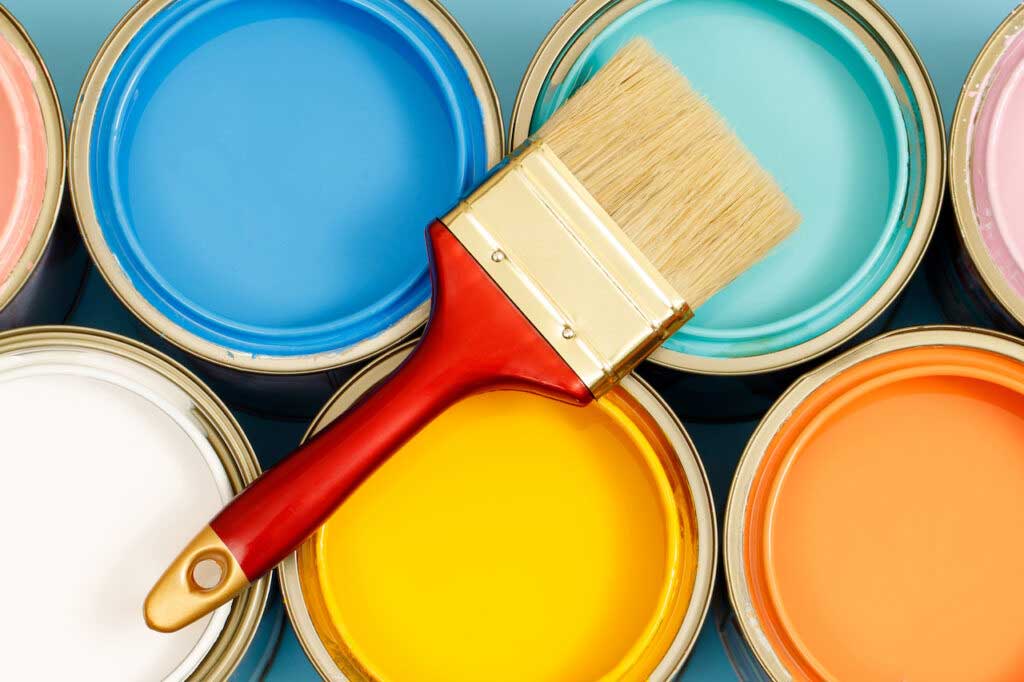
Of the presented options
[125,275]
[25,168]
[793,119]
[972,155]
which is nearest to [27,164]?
[25,168]

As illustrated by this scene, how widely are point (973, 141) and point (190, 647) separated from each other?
3.64 ft

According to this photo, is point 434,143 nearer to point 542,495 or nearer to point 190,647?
point 542,495

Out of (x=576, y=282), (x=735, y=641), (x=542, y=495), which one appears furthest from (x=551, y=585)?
(x=576, y=282)

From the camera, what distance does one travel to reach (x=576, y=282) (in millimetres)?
943

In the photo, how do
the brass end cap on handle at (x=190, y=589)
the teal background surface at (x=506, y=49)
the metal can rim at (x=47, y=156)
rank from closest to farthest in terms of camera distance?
the brass end cap on handle at (x=190, y=589), the metal can rim at (x=47, y=156), the teal background surface at (x=506, y=49)

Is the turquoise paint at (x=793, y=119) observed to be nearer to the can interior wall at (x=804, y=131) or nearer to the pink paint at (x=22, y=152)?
the can interior wall at (x=804, y=131)

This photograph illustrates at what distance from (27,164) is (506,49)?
679 mm

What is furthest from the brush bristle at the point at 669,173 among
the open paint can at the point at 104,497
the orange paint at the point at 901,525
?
A: the open paint can at the point at 104,497

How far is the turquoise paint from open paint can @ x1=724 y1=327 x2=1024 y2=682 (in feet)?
0.38

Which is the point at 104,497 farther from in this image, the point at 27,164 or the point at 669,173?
the point at 669,173

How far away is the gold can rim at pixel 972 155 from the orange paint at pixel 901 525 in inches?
4.2

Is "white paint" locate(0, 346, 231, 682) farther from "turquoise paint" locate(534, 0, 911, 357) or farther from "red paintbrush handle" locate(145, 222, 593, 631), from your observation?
"turquoise paint" locate(534, 0, 911, 357)

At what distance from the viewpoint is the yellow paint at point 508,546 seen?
3.53 ft

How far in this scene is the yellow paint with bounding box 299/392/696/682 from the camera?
1.08 metres
